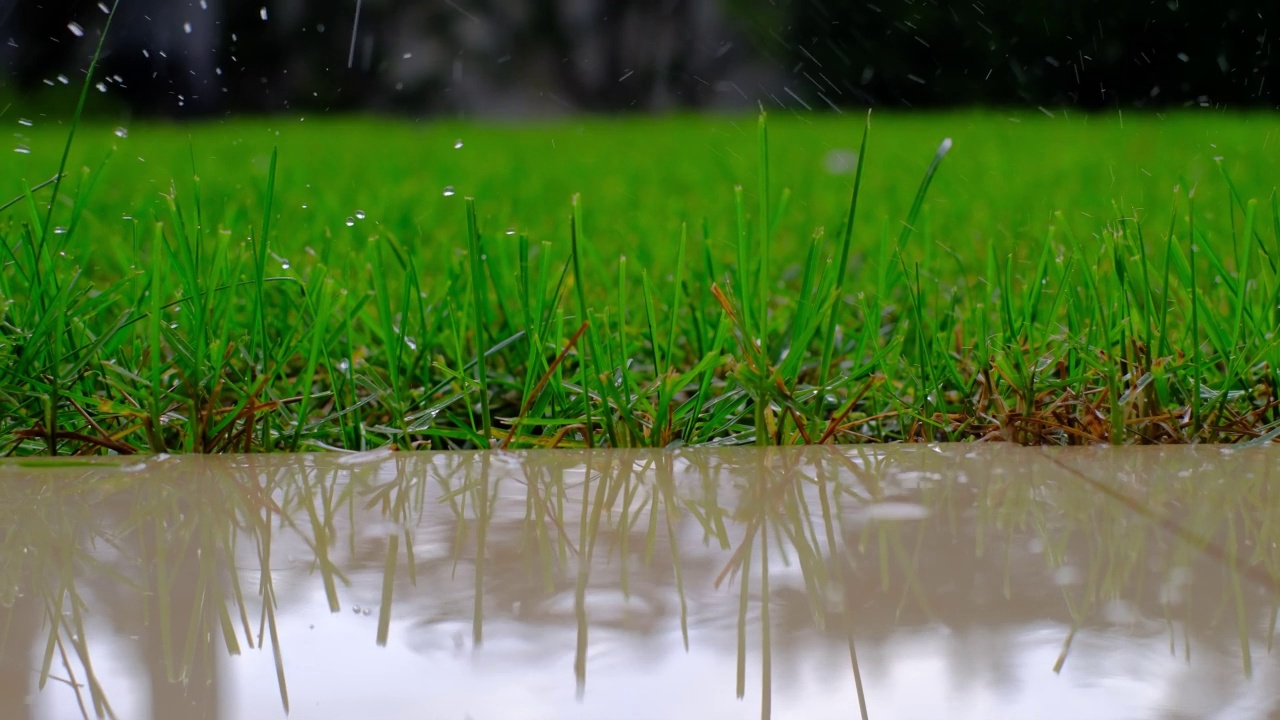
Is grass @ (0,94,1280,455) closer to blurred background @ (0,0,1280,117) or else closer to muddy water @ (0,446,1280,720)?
muddy water @ (0,446,1280,720)

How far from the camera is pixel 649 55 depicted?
42.4 ft

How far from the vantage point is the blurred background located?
1218 cm

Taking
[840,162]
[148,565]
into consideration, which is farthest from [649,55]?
[148,565]

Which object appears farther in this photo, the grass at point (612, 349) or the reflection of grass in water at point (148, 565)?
the grass at point (612, 349)

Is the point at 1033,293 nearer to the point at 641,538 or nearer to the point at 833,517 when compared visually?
the point at 833,517

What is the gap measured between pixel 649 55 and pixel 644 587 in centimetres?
1262

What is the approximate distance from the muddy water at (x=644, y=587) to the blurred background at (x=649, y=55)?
10125 mm

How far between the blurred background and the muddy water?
10125mm

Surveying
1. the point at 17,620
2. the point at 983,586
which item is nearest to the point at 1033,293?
the point at 983,586

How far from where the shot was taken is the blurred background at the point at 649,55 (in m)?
12.2

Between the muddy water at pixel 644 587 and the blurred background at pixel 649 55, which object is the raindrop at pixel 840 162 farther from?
the blurred background at pixel 649 55

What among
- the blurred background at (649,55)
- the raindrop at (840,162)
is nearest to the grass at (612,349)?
the raindrop at (840,162)

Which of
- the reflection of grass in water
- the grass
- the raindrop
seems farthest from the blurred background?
the reflection of grass in water

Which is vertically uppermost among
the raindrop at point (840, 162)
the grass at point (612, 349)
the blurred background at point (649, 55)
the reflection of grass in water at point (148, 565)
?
the blurred background at point (649, 55)
